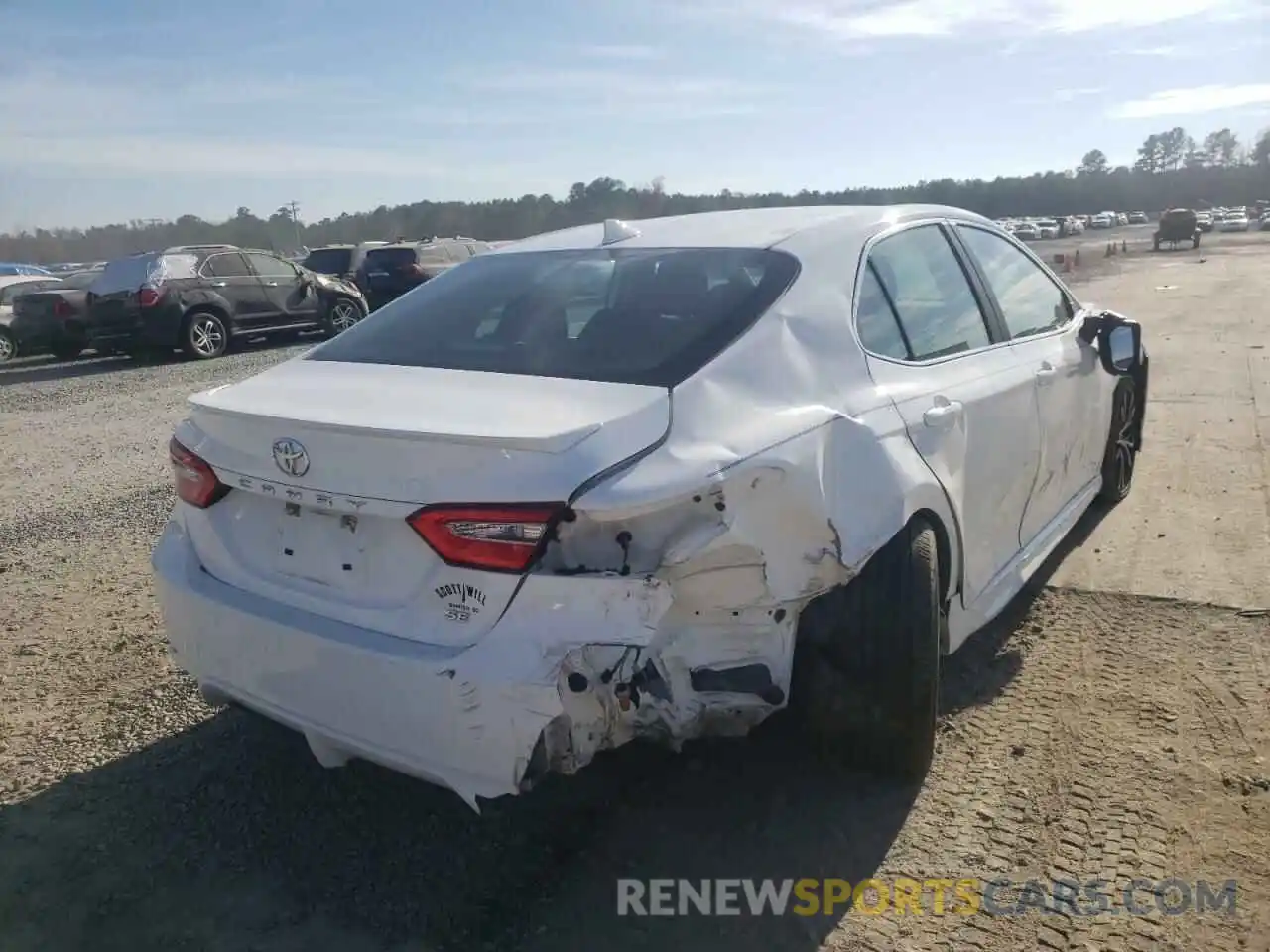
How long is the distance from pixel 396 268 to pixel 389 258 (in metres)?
0.29

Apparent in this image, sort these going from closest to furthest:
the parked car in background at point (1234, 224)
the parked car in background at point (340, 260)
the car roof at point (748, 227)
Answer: the car roof at point (748, 227) < the parked car in background at point (340, 260) < the parked car in background at point (1234, 224)

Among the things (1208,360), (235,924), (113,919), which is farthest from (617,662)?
(1208,360)

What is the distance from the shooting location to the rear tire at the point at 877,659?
270 centimetres

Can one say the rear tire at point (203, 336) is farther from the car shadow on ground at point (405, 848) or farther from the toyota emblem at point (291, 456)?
the toyota emblem at point (291, 456)

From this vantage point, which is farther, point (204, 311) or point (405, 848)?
point (204, 311)

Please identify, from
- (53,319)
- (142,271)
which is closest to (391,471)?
(142,271)

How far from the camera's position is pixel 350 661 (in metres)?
2.41

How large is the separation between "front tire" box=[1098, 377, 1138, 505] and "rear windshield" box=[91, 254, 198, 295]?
13708mm

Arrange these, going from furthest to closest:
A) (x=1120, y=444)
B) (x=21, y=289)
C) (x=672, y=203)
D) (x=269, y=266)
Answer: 1. (x=672, y=203)
2. (x=21, y=289)
3. (x=269, y=266)
4. (x=1120, y=444)

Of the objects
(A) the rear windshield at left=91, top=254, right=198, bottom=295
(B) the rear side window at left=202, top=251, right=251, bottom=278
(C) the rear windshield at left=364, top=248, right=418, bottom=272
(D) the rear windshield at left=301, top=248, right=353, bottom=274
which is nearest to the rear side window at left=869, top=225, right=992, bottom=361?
(A) the rear windshield at left=91, top=254, right=198, bottom=295

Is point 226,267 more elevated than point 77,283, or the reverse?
point 226,267

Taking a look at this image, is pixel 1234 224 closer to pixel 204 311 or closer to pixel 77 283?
pixel 204 311

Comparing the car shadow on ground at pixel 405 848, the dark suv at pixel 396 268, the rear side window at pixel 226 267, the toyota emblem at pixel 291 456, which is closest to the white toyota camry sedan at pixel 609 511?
the toyota emblem at pixel 291 456

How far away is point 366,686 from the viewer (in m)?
2.39
